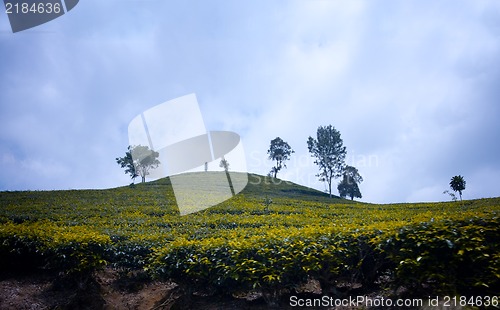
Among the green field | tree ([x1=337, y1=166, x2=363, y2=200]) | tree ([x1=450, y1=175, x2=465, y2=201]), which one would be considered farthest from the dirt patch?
tree ([x1=337, y1=166, x2=363, y2=200])

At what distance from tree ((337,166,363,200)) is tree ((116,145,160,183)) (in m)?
34.2

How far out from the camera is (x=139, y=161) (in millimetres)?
46344

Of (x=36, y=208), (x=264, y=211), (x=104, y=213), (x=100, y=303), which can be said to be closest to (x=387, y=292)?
(x=100, y=303)

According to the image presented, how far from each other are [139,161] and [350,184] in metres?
37.6

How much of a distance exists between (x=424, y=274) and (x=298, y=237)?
1922 mm

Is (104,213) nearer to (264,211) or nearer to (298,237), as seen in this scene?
(264,211)

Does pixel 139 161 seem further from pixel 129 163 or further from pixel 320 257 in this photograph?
pixel 320 257

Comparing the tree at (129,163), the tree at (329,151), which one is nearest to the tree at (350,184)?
the tree at (329,151)

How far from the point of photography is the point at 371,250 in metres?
5.21

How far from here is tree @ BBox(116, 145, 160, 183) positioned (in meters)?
45.1

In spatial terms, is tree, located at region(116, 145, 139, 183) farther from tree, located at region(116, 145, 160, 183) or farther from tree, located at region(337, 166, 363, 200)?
tree, located at region(337, 166, 363, 200)

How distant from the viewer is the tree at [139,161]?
45.1 meters

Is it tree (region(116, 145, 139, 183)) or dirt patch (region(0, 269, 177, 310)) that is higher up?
tree (region(116, 145, 139, 183))

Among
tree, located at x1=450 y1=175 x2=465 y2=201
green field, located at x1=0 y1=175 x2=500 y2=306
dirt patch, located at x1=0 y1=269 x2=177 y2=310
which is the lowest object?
dirt patch, located at x1=0 y1=269 x2=177 y2=310
